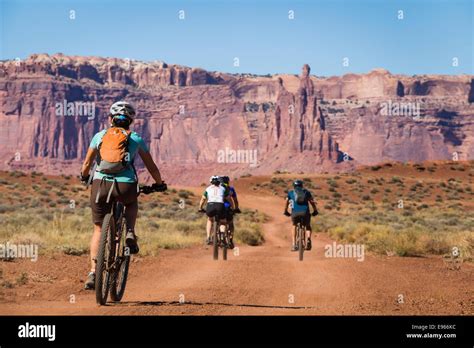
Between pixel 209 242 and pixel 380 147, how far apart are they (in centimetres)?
17140

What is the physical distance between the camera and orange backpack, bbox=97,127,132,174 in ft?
28.6

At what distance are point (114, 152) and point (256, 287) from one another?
13.4ft

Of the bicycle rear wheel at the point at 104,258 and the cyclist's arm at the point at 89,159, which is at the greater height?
the cyclist's arm at the point at 89,159

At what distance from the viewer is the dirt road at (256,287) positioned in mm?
9002

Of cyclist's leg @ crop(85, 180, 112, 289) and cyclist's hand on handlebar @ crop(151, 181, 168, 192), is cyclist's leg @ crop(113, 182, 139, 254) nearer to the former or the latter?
→ cyclist's leg @ crop(85, 180, 112, 289)

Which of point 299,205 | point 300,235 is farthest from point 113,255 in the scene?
point 299,205

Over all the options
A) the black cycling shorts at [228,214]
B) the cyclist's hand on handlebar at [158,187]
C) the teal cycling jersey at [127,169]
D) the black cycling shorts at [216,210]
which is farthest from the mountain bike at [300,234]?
the teal cycling jersey at [127,169]

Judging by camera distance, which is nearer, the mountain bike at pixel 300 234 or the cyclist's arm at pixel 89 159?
the cyclist's arm at pixel 89 159

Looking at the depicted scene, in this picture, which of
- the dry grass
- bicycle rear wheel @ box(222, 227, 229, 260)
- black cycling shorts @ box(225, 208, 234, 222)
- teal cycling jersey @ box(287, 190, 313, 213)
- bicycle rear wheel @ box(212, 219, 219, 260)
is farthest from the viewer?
teal cycling jersey @ box(287, 190, 313, 213)

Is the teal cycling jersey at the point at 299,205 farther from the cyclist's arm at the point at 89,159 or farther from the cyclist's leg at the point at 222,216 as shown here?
the cyclist's arm at the point at 89,159

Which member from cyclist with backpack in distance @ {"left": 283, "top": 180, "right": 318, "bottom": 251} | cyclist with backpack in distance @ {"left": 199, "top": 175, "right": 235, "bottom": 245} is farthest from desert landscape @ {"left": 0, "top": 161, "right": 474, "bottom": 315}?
cyclist with backpack in distance @ {"left": 199, "top": 175, "right": 235, "bottom": 245}

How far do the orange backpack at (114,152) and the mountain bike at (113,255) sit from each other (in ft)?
1.54

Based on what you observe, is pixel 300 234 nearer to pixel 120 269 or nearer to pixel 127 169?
pixel 120 269

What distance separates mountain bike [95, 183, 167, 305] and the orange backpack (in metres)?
0.47
